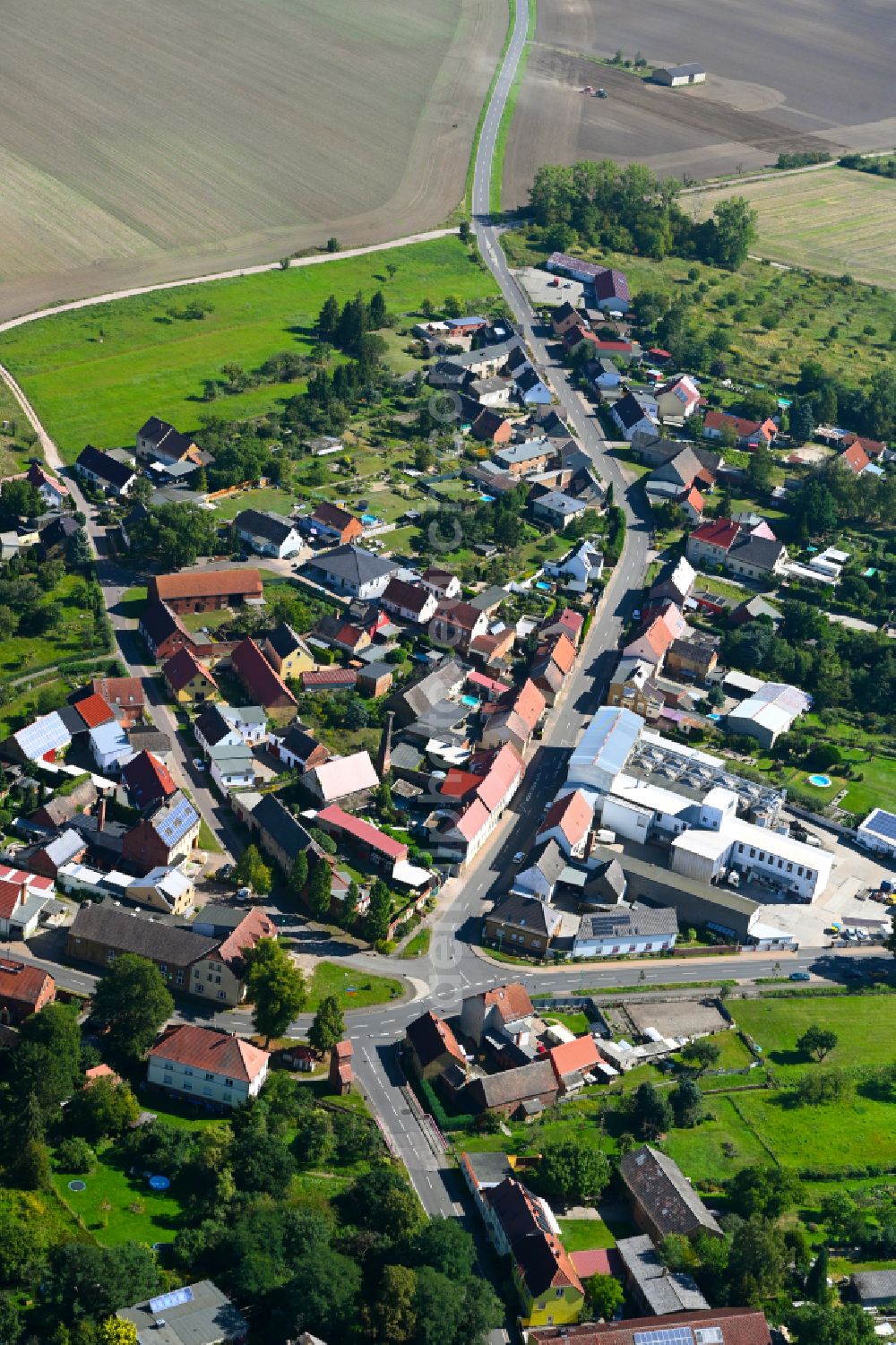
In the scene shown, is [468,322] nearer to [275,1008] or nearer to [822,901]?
[822,901]

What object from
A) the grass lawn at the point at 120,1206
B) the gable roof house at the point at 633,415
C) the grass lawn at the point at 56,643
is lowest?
the grass lawn at the point at 120,1206

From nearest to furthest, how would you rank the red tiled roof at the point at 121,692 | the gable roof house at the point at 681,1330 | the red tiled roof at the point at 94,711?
the gable roof house at the point at 681,1330 < the red tiled roof at the point at 94,711 < the red tiled roof at the point at 121,692

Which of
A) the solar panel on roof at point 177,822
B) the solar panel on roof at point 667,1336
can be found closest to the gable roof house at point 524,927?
the solar panel on roof at point 177,822

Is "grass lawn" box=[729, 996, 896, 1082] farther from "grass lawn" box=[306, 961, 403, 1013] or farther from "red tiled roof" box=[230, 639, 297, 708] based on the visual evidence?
"red tiled roof" box=[230, 639, 297, 708]

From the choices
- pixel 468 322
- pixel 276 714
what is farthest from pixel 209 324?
pixel 276 714

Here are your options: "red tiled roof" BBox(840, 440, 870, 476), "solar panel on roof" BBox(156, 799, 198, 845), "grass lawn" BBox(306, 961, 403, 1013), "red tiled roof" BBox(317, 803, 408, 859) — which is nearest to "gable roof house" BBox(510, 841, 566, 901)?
"red tiled roof" BBox(317, 803, 408, 859)

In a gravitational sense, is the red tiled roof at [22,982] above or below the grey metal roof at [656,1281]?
below

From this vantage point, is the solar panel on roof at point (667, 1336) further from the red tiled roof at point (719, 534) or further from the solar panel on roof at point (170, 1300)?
the red tiled roof at point (719, 534)
